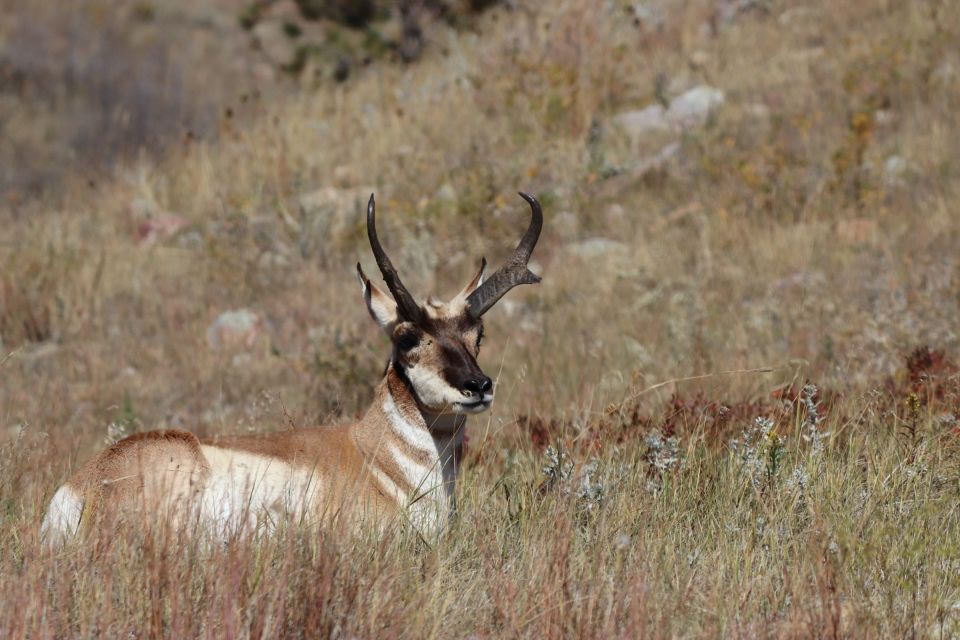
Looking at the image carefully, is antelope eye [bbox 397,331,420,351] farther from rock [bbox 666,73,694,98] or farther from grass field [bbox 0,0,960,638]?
rock [bbox 666,73,694,98]

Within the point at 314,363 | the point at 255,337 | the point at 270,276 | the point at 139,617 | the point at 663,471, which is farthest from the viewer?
the point at 270,276

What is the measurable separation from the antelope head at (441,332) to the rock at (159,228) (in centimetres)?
745

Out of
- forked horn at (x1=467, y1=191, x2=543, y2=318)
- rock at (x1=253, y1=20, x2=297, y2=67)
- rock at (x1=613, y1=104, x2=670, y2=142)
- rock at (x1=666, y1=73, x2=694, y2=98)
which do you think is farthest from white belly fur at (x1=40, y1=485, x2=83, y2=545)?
rock at (x1=253, y1=20, x2=297, y2=67)

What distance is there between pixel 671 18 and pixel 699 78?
2104 millimetres

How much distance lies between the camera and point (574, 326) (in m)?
9.80

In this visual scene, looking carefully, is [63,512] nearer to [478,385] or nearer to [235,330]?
[478,385]

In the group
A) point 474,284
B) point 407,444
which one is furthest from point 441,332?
point 474,284

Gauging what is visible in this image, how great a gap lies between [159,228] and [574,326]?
17.5 ft

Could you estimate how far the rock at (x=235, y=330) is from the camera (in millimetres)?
10258

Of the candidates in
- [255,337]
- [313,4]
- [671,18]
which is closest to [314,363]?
[255,337]

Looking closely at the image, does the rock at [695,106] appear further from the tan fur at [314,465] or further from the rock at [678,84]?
the tan fur at [314,465]

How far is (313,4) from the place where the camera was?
22484mm

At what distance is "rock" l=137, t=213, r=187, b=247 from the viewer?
41.9ft

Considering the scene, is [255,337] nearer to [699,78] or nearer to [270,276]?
[270,276]
